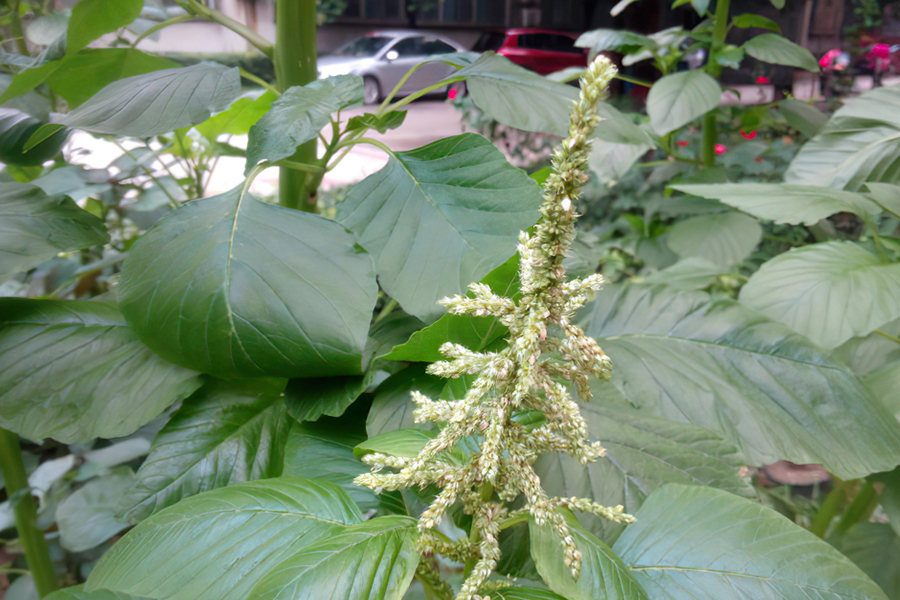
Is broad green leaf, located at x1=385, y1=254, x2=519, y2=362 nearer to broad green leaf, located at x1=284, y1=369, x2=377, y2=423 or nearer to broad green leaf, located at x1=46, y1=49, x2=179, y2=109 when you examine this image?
broad green leaf, located at x1=284, y1=369, x2=377, y2=423

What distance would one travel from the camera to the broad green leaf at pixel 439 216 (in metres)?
0.36

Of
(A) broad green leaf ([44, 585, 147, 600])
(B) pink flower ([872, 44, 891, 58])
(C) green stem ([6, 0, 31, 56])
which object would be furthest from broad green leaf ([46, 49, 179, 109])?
(B) pink flower ([872, 44, 891, 58])

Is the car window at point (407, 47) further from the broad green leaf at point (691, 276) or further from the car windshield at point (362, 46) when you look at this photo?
the broad green leaf at point (691, 276)

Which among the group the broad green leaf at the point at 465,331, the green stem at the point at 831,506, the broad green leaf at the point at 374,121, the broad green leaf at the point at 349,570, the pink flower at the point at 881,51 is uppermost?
the pink flower at the point at 881,51

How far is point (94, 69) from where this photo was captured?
523 mm

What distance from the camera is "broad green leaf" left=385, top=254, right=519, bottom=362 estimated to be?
351mm

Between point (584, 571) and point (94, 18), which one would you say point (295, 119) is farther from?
point (584, 571)

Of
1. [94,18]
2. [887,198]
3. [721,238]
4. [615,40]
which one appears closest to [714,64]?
[615,40]

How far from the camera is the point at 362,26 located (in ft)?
7.17

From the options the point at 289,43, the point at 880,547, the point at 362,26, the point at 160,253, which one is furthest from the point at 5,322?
the point at 362,26

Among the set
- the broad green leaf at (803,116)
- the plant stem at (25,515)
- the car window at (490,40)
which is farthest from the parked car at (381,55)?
the plant stem at (25,515)

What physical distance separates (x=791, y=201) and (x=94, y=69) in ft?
2.40

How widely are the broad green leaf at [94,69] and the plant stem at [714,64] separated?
1.07 meters

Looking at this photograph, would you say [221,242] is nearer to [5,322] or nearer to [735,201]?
[5,322]
